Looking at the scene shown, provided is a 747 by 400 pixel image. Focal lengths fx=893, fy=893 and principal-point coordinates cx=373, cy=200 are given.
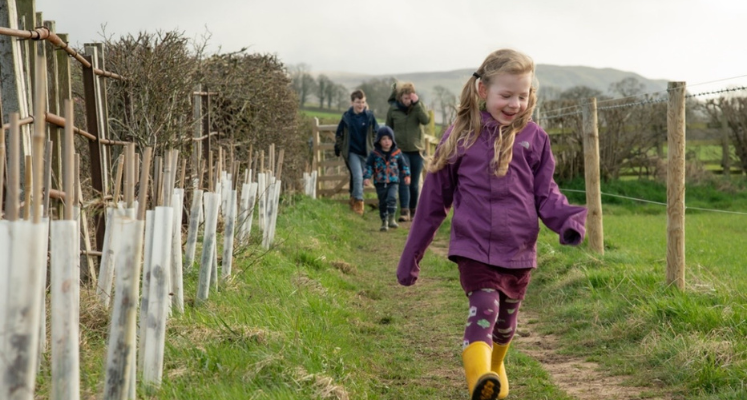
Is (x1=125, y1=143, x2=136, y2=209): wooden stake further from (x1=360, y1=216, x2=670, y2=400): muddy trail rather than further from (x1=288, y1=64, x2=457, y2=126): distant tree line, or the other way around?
(x1=288, y1=64, x2=457, y2=126): distant tree line

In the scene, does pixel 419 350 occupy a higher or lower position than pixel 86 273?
lower

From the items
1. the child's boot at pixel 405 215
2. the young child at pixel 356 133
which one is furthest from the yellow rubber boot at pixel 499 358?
the young child at pixel 356 133

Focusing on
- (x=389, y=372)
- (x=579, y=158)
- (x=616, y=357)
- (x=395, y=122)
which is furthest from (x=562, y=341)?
(x=579, y=158)

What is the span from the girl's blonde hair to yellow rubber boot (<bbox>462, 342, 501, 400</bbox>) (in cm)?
83

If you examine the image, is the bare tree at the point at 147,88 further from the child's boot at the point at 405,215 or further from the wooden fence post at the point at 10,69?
the child's boot at the point at 405,215

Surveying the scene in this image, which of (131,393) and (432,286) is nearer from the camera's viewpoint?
(131,393)

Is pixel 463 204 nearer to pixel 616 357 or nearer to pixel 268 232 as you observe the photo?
pixel 616 357

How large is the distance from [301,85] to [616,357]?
179 ft

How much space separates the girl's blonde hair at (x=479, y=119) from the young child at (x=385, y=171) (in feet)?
29.0

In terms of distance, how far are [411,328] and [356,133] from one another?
8.64 m

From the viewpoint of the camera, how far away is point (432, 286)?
28.0ft

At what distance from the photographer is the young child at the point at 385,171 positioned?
13.4 meters

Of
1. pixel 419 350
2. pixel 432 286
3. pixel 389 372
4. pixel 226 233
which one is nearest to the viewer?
pixel 389 372

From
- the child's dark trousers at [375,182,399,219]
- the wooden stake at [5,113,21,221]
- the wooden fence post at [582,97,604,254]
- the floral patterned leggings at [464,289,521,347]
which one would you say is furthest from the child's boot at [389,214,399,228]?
the wooden stake at [5,113,21,221]
